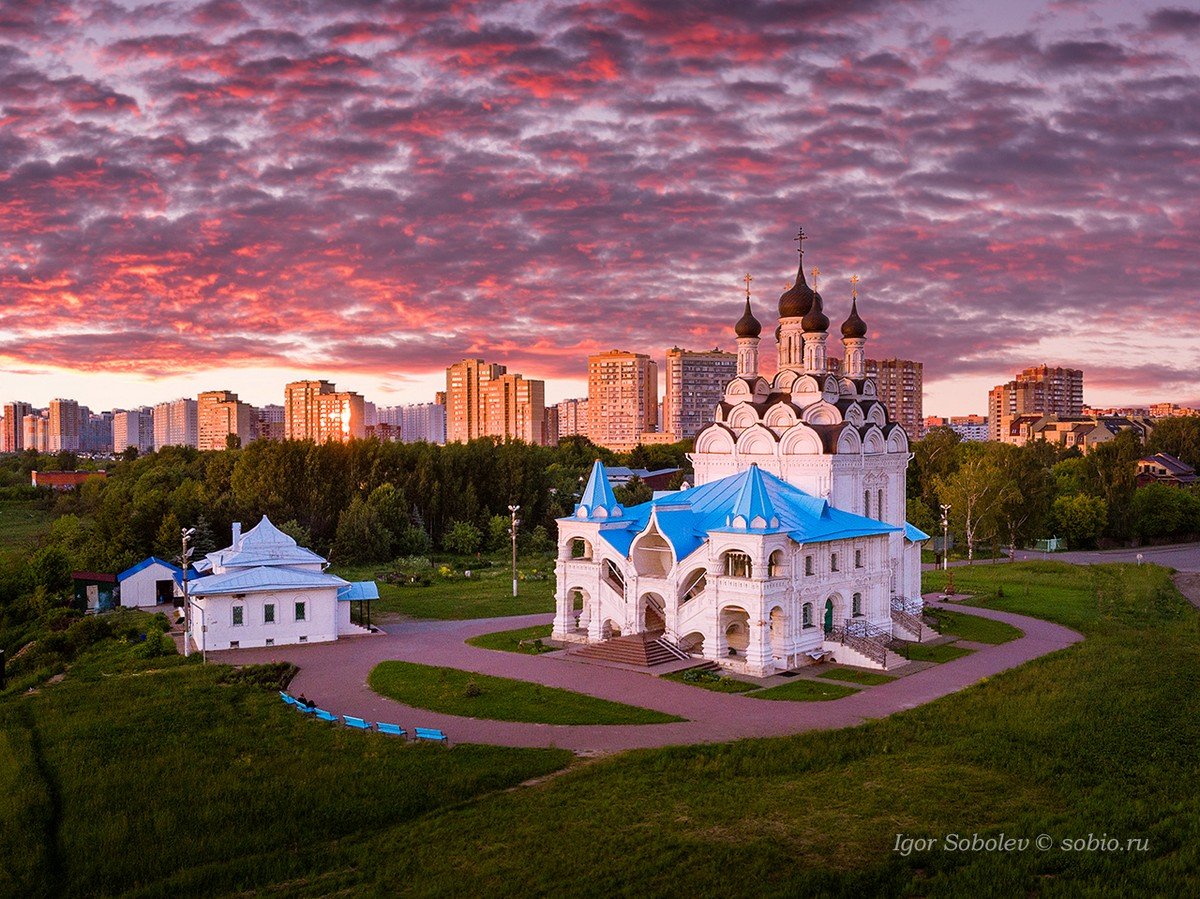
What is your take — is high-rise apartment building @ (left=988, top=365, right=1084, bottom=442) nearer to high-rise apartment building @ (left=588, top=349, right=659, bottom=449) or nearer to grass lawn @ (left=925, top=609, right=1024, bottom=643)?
high-rise apartment building @ (left=588, top=349, right=659, bottom=449)

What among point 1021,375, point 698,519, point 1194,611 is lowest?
point 1194,611

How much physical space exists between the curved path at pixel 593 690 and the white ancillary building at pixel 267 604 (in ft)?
2.13

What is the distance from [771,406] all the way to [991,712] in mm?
15236

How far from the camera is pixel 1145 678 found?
25.2 m

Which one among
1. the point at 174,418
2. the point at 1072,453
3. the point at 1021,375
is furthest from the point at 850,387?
the point at 174,418

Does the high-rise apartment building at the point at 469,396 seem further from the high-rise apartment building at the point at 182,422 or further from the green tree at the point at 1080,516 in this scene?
the green tree at the point at 1080,516

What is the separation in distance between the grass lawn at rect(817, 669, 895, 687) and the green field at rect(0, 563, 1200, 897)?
3.20m

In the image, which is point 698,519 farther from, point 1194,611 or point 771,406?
point 1194,611

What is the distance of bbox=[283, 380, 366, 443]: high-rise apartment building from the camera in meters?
122

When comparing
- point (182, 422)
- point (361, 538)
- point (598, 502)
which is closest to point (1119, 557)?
point (598, 502)

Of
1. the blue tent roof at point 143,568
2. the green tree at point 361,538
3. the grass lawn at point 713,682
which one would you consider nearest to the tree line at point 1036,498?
the green tree at point 361,538

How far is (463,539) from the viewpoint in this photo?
59688 mm

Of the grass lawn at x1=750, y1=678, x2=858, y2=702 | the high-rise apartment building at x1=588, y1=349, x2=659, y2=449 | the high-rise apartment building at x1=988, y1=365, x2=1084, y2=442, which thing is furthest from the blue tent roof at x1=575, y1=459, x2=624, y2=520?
the high-rise apartment building at x1=988, y1=365, x2=1084, y2=442

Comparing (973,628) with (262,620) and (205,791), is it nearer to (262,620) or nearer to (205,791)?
(262,620)
